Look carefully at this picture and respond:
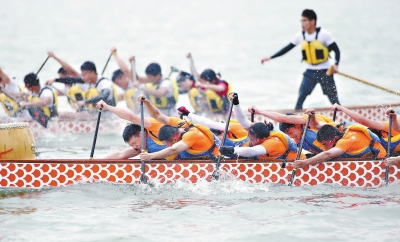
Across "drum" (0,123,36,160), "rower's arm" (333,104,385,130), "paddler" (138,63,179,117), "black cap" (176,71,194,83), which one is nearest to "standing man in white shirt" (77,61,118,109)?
"paddler" (138,63,179,117)

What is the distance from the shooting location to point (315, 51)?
39.2ft

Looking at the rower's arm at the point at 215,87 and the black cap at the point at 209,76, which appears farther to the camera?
the black cap at the point at 209,76

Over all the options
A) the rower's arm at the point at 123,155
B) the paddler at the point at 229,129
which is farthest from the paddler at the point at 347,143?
the rower's arm at the point at 123,155

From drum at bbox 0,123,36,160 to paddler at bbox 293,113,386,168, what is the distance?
2688mm

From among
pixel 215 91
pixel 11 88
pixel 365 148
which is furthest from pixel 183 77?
pixel 365 148

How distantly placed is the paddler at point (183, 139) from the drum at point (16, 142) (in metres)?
1.28

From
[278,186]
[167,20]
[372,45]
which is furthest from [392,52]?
[278,186]

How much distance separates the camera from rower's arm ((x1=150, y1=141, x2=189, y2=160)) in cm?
812

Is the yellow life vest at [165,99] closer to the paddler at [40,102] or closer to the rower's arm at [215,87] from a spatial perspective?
the rower's arm at [215,87]

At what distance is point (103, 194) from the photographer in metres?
8.17

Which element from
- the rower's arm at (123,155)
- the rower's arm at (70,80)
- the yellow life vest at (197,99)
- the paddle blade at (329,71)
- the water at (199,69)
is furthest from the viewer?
the yellow life vest at (197,99)

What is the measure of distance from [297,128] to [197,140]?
1.09 meters

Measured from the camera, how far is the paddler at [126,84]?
13.5 metres

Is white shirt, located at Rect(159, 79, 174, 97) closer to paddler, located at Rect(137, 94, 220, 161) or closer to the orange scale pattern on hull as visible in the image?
paddler, located at Rect(137, 94, 220, 161)
